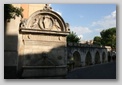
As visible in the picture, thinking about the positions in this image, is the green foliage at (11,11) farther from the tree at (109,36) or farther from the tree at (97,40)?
the tree at (109,36)

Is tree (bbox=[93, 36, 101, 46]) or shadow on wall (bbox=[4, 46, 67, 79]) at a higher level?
tree (bbox=[93, 36, 101, 46])

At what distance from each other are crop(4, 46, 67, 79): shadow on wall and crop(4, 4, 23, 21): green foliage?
86 centimetres

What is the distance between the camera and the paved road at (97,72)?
262 inches

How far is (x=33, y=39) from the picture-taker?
22.9ft

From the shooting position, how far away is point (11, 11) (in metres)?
6.73

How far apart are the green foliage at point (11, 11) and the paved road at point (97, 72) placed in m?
1.67

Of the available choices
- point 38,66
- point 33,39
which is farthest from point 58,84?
point 33,39

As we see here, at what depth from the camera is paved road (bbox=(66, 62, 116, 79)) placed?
6.65m

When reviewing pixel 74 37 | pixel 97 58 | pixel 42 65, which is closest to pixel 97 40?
pixel 74 37

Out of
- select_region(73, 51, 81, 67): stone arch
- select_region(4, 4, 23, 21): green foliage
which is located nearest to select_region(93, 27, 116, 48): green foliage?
select_region(73, 51, 81, 67): stone arch

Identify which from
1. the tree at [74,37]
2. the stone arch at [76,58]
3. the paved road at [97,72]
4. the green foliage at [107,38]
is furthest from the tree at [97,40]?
the stone arch at [76,58]

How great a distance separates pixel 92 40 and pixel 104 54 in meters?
0.61

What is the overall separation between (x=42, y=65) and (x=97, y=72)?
1160mm

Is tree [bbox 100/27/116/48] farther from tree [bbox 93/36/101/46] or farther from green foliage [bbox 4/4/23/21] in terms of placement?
green foliage [bbox 4/4/23/21]
